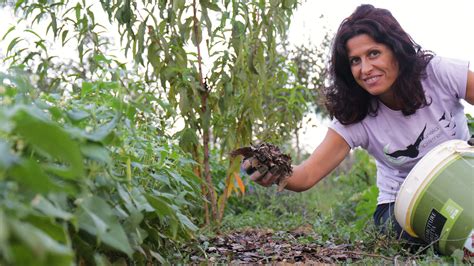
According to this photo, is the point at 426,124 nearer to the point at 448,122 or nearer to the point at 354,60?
the point at 448,122

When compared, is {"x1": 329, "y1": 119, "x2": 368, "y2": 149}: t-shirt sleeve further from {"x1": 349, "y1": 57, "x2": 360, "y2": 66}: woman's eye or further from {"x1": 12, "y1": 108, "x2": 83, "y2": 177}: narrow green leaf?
{"x1": 12, "y1": 108, "x2": 83, "y2": 177}: narrow green leaf

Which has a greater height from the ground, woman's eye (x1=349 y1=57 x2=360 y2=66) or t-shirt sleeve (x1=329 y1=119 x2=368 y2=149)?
woman's eye (x1=349 y1=57 x2=360 y2=66)

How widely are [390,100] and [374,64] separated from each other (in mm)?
212

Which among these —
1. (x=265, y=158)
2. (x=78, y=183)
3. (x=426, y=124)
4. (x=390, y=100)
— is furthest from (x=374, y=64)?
(x=78, y=183)

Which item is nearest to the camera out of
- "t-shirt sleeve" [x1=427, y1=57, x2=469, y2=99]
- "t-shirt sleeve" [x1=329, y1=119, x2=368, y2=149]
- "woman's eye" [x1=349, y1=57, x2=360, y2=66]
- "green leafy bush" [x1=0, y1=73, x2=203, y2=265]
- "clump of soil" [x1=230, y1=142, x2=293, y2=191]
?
"green leafy bush" [x1=0, y1=73, x2=203, y2=265]

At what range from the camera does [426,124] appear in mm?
2715

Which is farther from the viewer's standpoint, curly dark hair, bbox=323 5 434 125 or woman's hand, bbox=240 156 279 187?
curly dark hair, bbox=323 5 434 125

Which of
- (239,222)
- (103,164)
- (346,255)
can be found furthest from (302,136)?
(103,164)

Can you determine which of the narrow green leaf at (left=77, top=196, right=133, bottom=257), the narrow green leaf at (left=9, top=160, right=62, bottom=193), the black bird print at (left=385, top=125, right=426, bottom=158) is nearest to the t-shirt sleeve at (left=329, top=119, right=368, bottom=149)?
the black bird print at (left=385, top=125, right=426, bottom=158)

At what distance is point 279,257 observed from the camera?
7.42 ft

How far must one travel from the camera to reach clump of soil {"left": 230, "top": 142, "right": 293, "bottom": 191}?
7.89ft

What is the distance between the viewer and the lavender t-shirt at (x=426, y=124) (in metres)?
2.69

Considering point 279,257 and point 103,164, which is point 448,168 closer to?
point 279,257

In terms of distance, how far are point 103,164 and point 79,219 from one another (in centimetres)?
16
